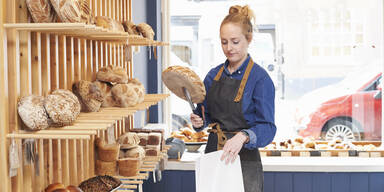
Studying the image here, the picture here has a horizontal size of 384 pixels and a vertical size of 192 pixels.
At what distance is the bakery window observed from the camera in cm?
379

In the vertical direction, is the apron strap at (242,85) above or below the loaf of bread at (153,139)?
above

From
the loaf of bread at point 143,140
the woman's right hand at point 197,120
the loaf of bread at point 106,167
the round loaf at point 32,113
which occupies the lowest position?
the loaf of bread at point 106,167

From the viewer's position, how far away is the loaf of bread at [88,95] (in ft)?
5.80

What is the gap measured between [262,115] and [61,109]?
0.86 m

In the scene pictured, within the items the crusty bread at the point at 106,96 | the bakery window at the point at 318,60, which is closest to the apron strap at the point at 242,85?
the crusty bread at the point at 106,96

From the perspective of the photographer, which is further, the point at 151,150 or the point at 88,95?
the point at 151,150

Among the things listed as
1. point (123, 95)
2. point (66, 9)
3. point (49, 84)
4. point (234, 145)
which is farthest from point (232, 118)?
point (66, 9)

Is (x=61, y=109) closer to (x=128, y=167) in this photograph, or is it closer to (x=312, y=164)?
(x=128, y=167)

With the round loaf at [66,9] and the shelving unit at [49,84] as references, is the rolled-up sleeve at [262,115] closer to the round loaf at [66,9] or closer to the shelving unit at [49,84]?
the shelving unit at [49,84]

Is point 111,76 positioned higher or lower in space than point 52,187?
higher

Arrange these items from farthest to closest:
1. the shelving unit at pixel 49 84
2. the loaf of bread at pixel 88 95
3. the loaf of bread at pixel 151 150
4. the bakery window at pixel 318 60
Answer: the bakery window at pixel 318 60, the loaf of bread at pixel 151 150, the loaf of bread at pixel 88 95, the shelving unit at pixel 49 84

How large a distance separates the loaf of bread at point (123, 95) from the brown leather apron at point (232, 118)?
0.36m

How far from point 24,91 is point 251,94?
3.06 ft

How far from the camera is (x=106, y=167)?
6.93 ft
